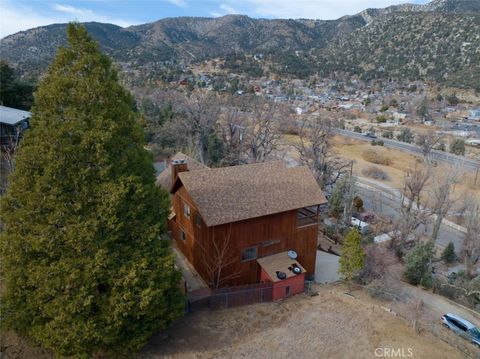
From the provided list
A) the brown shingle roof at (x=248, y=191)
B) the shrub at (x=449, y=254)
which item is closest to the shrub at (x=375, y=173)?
the shrub at (x=449, y=254)

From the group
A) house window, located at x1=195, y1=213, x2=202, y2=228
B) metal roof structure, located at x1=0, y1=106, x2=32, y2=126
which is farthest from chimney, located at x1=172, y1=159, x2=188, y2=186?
metal roof structure, located at x1=0, y1=106, x2=32, y2=126

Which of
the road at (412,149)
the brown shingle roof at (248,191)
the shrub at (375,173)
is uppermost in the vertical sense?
the brown shingle roof at (248,191)

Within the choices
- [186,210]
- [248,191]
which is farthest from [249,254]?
[186,210]

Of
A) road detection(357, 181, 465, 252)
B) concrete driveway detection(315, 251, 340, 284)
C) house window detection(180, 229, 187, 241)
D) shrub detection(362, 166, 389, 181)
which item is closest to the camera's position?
house window detection(180, 229, 187, 241)

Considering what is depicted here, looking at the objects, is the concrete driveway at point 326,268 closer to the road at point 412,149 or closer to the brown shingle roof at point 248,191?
the brown shingle roof at point 248,191

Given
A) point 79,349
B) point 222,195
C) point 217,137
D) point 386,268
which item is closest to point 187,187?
point 222,195

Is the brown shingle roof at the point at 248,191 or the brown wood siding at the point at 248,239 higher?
the brown shingle roof at the point at 248,191

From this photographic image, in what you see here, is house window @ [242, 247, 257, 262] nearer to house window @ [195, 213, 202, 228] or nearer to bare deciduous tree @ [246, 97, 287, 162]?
house window @ [195, 213, 202, 228]
